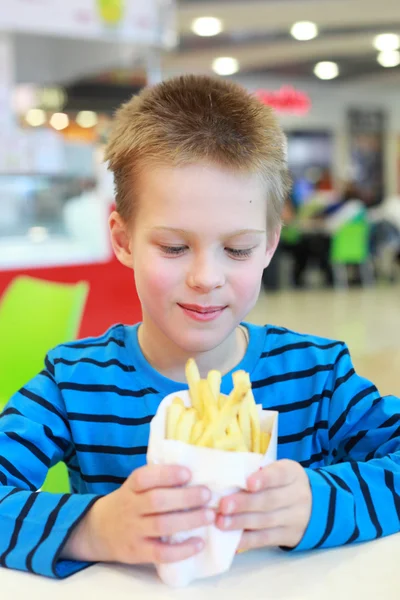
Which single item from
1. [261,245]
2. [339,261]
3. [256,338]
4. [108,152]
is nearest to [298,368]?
[256,338]

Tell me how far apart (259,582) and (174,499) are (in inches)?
5.2

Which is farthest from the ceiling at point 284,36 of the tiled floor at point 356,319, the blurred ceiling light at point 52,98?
the tiled floor at point 356,319

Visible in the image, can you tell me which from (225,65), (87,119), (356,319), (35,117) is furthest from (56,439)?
(225,65)

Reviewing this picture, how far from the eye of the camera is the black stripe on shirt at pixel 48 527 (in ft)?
2.50

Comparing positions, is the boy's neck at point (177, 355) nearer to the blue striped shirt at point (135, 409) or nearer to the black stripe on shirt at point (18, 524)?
the blue striped shirt at point (135, 409)

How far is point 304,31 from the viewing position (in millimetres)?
8555

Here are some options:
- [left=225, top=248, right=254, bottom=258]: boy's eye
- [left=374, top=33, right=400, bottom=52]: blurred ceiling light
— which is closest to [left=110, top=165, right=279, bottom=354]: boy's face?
[left=225, top=248, right=254, bottom=258]: boy's eye

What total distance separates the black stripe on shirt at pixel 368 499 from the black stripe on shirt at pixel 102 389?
1.10ft

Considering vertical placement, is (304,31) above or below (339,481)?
above

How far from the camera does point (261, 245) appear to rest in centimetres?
100

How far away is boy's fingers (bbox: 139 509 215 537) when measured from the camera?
2.20ft

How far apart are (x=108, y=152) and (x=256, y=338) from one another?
375 mm

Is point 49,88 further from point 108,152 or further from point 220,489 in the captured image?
point 220,489

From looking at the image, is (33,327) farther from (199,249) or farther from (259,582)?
(259,582)
